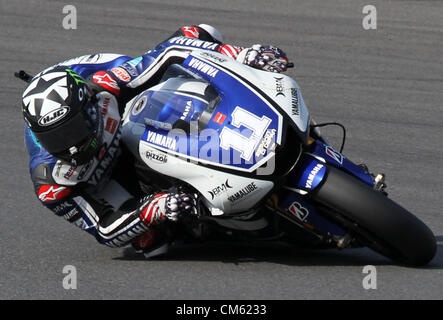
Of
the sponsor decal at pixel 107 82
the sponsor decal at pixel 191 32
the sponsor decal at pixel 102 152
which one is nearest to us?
the sponsor decal at pixel 102 152

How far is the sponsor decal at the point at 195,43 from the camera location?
214 inches

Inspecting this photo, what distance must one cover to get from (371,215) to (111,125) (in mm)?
1488

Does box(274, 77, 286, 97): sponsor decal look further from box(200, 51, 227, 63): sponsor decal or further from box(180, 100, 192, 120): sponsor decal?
box(180, 100, 192, 120): sponsor decal

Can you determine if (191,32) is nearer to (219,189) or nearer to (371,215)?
(219,189)

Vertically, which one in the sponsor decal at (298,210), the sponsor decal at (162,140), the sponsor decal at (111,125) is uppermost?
the sponsor decal at (111,125)

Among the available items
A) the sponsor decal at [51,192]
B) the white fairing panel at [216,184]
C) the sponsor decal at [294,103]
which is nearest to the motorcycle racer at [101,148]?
the sponsor decal at [51,192]

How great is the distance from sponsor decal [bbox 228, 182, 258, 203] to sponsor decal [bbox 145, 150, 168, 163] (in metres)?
0.42

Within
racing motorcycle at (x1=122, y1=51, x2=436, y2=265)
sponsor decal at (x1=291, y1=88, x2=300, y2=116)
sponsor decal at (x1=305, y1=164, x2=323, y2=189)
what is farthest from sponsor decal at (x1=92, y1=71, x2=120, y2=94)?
sponsor decal at (x1=305, y1=164, x2=323, y2=189)

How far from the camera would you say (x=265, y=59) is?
17.2 feet

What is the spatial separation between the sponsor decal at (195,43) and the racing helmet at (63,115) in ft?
2.50

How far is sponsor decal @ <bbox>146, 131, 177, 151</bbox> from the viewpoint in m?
4.90

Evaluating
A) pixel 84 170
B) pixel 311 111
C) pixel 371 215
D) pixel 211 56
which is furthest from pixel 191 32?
pixel 311 111

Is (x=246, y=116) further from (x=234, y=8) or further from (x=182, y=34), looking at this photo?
(x=234, y=8)

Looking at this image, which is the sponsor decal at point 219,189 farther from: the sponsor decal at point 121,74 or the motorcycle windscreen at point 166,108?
the sponsor decal at point 121,74
